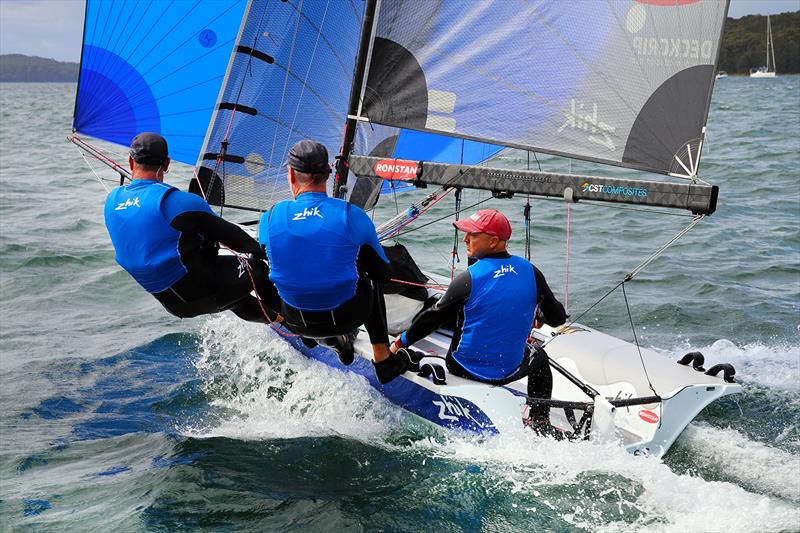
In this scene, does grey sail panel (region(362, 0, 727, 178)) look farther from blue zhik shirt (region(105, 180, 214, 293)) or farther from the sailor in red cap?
blue zhik shirt (region(105, 180, 214, 293))

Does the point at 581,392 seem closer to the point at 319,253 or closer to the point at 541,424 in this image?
the point at 541,424

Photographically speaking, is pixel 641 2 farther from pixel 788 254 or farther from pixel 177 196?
pixel 788 254

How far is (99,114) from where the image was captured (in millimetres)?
6094

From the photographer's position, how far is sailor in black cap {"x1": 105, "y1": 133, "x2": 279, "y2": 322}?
380 cm

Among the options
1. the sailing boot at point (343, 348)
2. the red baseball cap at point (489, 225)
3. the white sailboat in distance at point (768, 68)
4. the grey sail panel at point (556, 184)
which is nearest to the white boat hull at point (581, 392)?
the sailing boot at point (343, 348)

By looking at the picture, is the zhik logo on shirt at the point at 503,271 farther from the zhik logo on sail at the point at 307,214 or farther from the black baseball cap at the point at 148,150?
the black baseball cap at the point at 148,150

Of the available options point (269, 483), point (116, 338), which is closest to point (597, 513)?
point (269, 483)

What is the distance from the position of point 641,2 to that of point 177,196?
2.72 m

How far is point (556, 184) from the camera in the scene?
434 cm

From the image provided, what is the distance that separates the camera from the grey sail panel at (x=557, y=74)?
4465 millimetres

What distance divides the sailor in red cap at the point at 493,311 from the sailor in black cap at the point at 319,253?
376 mm

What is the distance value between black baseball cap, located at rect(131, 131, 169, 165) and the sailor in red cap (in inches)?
57.3

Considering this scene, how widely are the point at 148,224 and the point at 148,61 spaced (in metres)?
2.68

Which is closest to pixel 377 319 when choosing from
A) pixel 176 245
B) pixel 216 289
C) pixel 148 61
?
pixel 216 289
